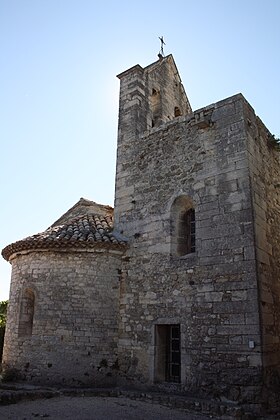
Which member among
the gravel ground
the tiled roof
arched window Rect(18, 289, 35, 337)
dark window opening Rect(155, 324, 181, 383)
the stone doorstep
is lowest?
the gravel ground

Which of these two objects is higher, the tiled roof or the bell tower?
the bell tower

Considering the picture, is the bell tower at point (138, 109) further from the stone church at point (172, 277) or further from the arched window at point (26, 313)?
the arched window at point (26, 313)

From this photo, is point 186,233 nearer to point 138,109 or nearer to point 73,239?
point 73,239

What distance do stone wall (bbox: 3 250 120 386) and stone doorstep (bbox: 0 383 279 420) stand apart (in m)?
0.59

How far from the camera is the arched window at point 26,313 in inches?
391

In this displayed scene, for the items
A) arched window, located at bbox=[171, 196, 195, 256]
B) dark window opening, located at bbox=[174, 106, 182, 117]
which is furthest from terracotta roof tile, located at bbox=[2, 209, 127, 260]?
dark window opening, located at bbox=[174, 106, 182, 117]

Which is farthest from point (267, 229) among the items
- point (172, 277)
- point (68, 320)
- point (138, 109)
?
point (138, 109)

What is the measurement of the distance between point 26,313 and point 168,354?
3989mm

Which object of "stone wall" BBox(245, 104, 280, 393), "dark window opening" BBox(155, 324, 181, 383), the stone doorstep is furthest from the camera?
"dark window opening" BBox(155, 324, 181, 383)

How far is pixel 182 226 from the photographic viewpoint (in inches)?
381

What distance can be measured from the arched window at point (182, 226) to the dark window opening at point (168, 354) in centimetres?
189

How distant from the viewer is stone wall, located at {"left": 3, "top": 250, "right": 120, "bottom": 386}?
29.9ft

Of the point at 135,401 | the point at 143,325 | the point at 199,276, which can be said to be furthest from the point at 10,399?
the point at 199,276

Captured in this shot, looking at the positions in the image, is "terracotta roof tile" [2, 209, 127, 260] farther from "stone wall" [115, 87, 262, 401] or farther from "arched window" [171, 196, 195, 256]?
"arched window" [171, 196, 195, 256]
